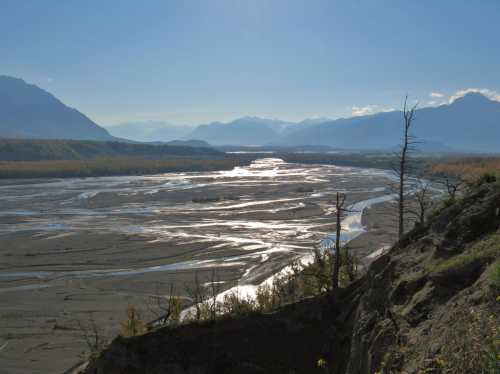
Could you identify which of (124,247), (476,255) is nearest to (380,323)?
(476,255)

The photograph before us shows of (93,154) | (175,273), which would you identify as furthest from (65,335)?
(93,154)

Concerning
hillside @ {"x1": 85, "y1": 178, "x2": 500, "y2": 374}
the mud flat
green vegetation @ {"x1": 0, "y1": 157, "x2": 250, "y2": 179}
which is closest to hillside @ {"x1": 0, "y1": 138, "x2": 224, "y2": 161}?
green vegetation @ {"x1": 0, "y1": 157, "x2": 250, "y2": 179}

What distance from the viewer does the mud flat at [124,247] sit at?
23297 mm

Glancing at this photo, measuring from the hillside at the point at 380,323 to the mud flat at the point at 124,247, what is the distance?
9769mm

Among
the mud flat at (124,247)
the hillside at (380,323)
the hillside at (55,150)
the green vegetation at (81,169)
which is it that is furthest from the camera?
the hillside at (55,150)

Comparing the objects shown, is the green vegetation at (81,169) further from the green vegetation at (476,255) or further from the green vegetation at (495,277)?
the green vegetation at (495,277)

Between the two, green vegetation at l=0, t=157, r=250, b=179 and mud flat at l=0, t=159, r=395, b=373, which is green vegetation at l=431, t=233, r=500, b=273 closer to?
mud flat at l=0, t=159, r=395, b=373

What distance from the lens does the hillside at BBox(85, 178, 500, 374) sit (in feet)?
25.3

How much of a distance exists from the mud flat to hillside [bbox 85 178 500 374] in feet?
32.0

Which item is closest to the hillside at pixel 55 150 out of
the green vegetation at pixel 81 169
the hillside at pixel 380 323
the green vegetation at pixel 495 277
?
the green vegetation at pixel 81 169

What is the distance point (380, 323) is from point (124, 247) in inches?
1239

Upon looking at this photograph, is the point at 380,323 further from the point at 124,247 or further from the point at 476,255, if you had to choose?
the point at 124,247

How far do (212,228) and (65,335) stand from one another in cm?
2462

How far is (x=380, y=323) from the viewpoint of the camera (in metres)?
9.55
